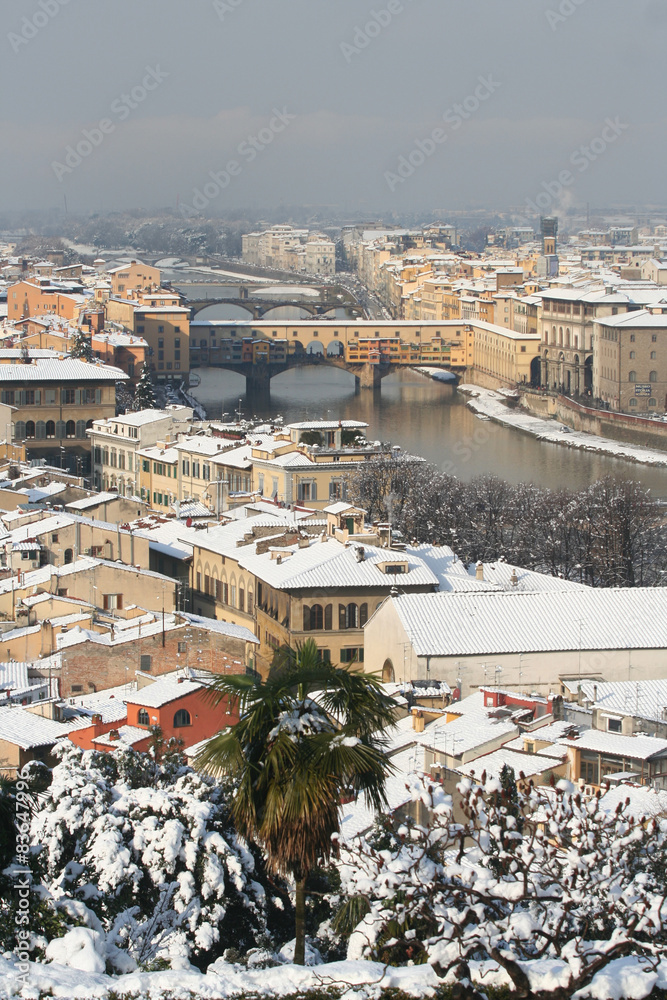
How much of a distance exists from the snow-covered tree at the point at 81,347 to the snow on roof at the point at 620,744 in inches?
743

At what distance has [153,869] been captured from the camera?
3.52m

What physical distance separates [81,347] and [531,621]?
1783 centimetres

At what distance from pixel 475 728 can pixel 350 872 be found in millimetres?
2412

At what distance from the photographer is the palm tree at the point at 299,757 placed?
282cm

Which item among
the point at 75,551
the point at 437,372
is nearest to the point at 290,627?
the point at 75,551

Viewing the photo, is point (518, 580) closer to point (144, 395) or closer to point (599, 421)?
point (144, 395)

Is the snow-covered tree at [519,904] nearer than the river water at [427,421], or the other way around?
the snow-covered tree at [519,904]

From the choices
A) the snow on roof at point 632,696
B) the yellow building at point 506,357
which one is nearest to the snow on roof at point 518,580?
the snow on roof at point 632,696

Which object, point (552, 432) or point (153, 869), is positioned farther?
point (552, 432)

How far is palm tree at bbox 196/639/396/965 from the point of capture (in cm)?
282

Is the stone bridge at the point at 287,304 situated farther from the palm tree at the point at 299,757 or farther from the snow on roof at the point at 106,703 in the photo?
the palm tree at the point at 299,757

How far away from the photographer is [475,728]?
214 inches

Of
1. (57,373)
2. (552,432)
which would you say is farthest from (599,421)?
(57,373)

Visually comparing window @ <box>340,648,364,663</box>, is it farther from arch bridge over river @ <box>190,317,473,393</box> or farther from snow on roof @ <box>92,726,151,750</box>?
arch bridge over river @ <box>190,317,473,393</box>
